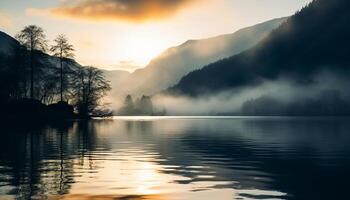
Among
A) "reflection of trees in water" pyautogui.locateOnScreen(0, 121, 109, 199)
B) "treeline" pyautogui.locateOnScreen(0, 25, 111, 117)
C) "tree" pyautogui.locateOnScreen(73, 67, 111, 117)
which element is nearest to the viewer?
"reflection of trees in water" pyautogui.locateOnScreen(0, 121, 109, 199)

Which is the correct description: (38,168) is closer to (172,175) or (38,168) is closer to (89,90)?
(172,175)

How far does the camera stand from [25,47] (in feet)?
378

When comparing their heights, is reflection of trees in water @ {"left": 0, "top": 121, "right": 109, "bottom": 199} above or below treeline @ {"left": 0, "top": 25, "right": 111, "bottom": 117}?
below

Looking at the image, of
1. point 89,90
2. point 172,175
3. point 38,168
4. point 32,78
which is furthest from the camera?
point 89,90

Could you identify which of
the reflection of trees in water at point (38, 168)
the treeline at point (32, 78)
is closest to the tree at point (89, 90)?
the treeline at point (32, 78)

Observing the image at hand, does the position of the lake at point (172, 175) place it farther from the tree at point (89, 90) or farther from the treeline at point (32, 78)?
the tree at point (89, 90)

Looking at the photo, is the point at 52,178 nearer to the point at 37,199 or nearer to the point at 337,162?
the point at 37,199

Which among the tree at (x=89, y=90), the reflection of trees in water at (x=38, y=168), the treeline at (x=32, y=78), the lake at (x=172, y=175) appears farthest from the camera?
the tree at (x=89, y=90)

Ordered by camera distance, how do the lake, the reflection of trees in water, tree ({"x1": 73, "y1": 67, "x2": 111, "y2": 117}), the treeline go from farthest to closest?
1. tree ({"x1": 73, "y1": 67, "x2": 111, "y2": 117})
2. the treeline
3. the reflection of trees in water
4. the lake

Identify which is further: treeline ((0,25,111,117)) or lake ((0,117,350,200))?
treeline ((0,25,111,117))

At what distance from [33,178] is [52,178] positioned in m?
0.98

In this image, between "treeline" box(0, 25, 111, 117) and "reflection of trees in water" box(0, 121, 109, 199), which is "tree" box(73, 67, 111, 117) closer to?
"treeline" box(0, 25, 111, 117)

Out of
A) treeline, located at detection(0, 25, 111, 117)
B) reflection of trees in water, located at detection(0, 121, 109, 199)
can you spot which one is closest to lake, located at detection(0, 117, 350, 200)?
reflection of trees in water, located at detection(0, 121, 109, 199)

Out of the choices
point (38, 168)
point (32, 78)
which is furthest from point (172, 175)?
point (32, 78)
